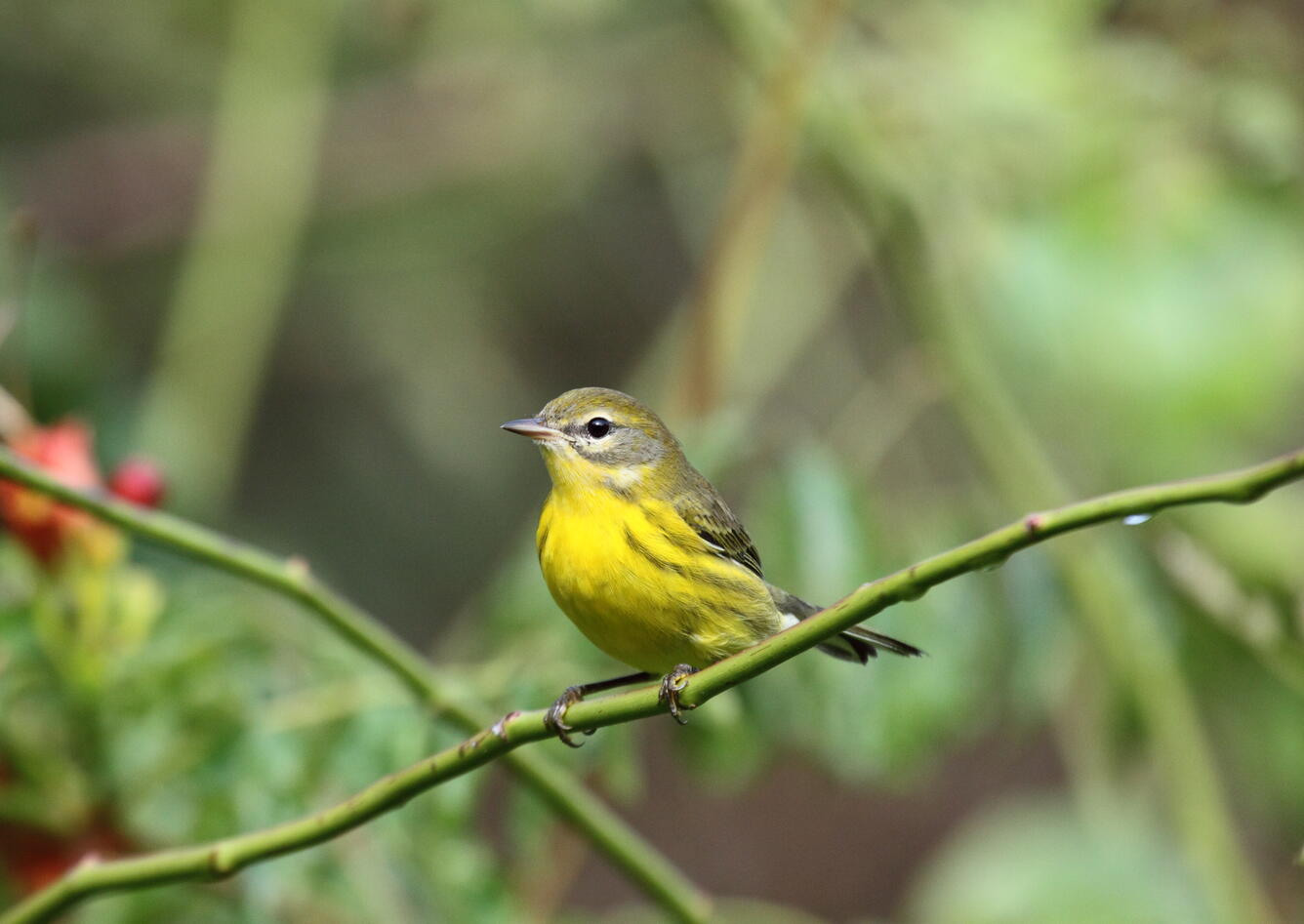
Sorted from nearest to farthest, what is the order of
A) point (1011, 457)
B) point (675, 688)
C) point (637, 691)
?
point (637, 691), point (675, 688), point (1011, 457)

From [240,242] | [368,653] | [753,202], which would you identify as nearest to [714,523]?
[368,653]

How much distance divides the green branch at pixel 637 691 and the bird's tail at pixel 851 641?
74 cm

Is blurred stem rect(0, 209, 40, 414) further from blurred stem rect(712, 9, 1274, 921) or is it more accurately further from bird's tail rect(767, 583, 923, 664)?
blurred stem rect(712, 9, 1274, 921)

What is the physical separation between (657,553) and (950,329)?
4.30 feet

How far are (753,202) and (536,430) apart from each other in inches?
46.0

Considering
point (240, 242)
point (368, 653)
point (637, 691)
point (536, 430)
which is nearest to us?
point (637, 691)

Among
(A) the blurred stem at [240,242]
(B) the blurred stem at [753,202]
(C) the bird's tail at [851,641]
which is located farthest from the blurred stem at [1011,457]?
(A) the blurred stem at [240,242]

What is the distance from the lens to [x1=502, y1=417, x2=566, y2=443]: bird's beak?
2.73 m

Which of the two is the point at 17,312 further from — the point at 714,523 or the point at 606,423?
the point at 714,523

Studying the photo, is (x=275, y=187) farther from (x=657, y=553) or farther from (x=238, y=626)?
(x=657, y=553)

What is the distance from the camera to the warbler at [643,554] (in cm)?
244

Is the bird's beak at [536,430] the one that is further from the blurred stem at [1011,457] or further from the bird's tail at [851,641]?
the blurred stem at [1011,457]

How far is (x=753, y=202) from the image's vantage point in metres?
3.65

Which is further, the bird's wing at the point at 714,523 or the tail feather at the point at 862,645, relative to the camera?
the bird's wing at the point at 714,523
